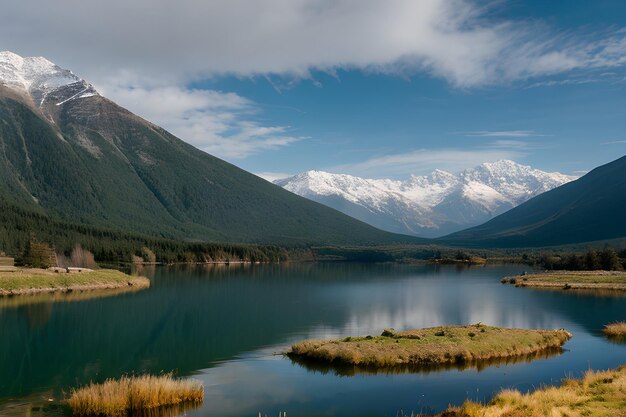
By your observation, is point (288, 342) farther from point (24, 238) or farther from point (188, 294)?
point (24, 238)

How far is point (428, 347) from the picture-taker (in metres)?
49.1

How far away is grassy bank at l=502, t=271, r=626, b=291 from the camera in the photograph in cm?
12358

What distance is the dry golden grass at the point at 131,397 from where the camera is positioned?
30375 millimetres

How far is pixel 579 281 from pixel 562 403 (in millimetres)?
117805

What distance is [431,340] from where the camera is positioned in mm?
52250

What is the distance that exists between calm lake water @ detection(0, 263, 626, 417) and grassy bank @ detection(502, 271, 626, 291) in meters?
17.5

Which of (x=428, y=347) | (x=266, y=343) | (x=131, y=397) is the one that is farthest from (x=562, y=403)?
(x=266, y=343)

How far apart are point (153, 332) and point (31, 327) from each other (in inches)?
526

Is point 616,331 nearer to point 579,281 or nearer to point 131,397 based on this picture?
point 131,397

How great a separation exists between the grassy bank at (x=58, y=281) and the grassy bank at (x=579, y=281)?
3644 inches

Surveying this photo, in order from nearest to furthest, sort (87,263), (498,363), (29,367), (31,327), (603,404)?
(603,404) → (29,367) → (498,363) → (31,327) → (87,263)

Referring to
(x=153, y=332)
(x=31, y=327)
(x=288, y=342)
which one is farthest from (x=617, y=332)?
(x=31, y=327)

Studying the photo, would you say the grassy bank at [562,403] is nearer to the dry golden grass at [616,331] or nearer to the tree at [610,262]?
the dry golden grass at [616,331]

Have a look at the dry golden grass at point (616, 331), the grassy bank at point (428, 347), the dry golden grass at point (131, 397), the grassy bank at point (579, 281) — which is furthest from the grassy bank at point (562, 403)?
the grassy bank at point (579, 281)
